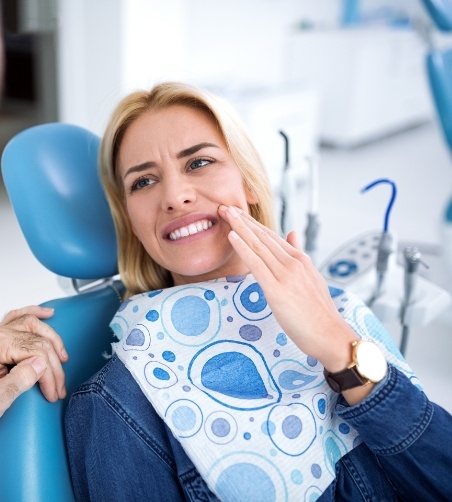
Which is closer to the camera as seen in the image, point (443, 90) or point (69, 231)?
point (69, 231)

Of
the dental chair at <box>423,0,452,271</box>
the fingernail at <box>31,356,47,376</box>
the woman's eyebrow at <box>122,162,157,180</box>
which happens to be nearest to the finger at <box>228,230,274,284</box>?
the woman's eyebrow at <box>122,162,157,180</box>

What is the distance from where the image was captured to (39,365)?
0.92 meters

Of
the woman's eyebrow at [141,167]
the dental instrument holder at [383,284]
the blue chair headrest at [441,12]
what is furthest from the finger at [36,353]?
the blue chair headrest at [441,12]

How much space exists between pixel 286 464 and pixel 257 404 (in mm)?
99

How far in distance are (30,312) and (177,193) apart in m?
0.33

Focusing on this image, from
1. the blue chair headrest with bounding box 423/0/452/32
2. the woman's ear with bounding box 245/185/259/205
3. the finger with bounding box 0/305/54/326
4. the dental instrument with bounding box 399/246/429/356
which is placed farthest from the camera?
the blue chair headrest with bounding box 423/0/452/32

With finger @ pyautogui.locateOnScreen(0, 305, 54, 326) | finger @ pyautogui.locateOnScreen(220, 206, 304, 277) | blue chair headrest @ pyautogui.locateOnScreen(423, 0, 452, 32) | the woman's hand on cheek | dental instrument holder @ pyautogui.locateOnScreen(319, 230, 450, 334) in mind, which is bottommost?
dental instrument holder @ pyautogui.locateOnScreen(319, 230, 450, 334)

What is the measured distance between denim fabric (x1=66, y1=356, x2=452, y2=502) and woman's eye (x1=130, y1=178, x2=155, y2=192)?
12.6 inches

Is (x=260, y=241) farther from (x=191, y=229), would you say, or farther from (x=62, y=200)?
(x=62, y=200)

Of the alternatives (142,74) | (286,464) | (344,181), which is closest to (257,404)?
(286,464)

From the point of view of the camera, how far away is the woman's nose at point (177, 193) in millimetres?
1040

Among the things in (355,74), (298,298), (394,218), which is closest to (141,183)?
(298,298)

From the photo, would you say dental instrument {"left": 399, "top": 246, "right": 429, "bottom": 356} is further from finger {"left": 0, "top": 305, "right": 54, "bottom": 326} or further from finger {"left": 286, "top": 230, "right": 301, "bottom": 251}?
finger {"left": 0, "top": 305, "right": 54, "bottom": 326}

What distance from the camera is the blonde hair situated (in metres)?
1.12
